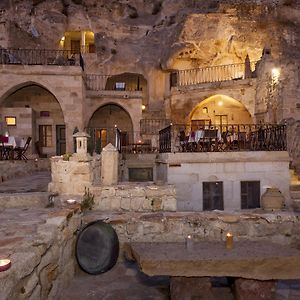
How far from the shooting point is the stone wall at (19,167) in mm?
12169

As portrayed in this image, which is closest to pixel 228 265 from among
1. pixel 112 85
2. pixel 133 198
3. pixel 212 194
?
pixel 133 198

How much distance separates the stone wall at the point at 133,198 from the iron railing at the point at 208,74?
59.2 feet

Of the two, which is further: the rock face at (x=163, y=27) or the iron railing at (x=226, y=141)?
the rock face at (x=163, y=27)

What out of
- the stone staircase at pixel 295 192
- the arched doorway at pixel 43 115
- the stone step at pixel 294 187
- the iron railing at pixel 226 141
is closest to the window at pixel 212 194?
the iron railing at pixel 226 141

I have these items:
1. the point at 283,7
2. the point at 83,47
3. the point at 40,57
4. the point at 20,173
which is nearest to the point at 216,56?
the point at 283,7

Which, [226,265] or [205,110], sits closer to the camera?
[226,265]

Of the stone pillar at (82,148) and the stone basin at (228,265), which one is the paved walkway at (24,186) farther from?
the stone basin at (228,265)

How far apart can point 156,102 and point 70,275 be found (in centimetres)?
2134

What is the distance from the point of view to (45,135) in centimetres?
2078

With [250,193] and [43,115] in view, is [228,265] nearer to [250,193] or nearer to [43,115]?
[250,193]

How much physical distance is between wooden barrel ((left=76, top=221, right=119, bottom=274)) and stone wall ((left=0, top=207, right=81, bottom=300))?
0.17m

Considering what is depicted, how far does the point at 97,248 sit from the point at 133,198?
1609 millimetres

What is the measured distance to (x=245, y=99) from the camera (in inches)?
838

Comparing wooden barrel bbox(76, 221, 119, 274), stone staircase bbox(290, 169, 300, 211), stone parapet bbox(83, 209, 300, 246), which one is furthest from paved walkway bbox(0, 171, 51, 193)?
stone staircase bbox(290, 169, 300, 211)
